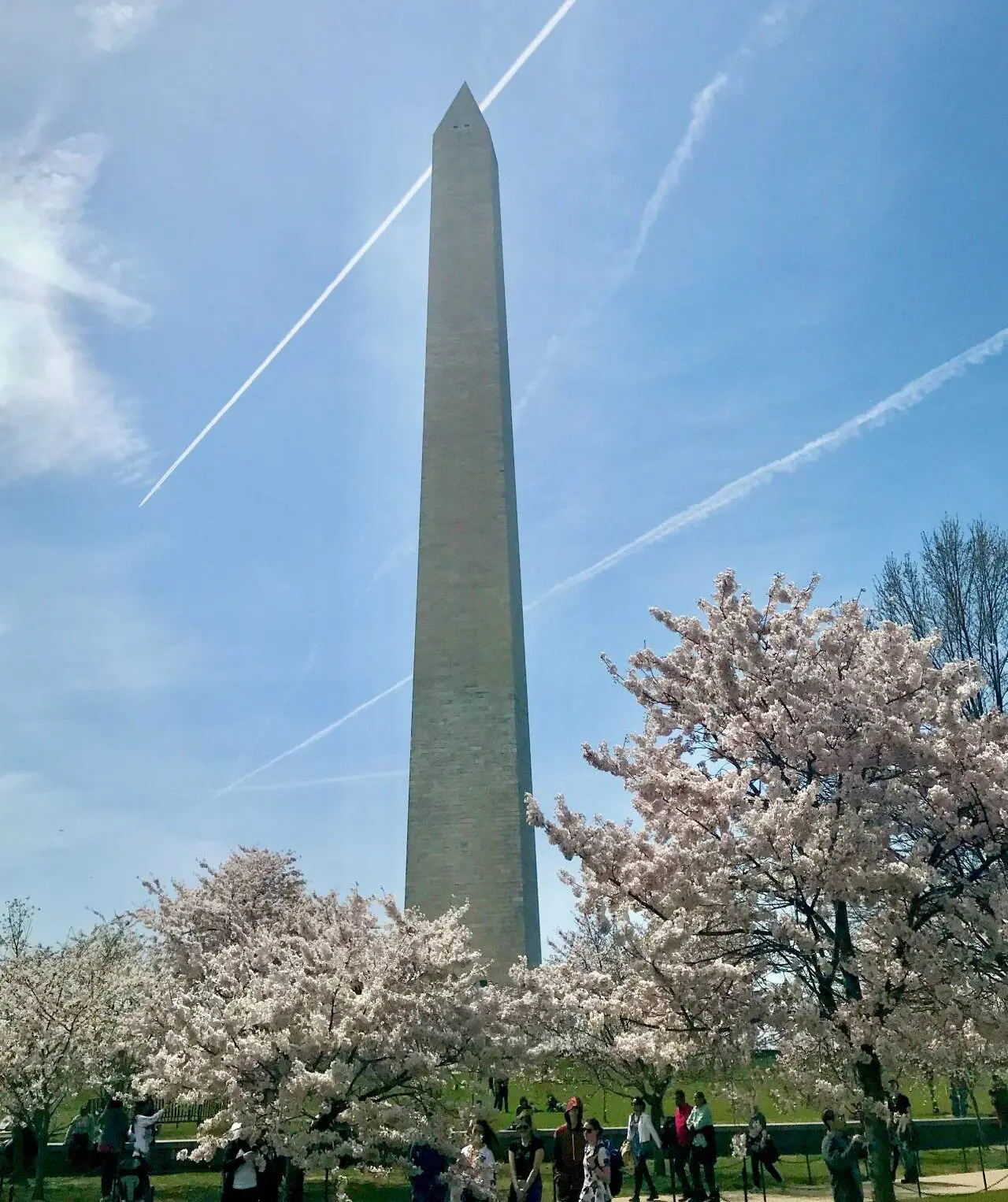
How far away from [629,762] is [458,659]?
16360 millimetres

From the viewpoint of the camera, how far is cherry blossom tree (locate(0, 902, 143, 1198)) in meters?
15.7

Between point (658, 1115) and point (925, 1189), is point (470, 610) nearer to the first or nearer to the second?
point (658, 1115)

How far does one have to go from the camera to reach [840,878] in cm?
966

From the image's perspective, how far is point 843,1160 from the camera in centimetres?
1058

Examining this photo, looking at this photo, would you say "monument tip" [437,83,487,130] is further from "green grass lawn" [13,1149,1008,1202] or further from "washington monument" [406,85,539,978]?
"green grass lawn" [13,1149,1008,1202]

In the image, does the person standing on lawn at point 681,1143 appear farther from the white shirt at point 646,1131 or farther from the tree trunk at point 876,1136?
the tree trunk at point 876,1136

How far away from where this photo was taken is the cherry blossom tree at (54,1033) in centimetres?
1570

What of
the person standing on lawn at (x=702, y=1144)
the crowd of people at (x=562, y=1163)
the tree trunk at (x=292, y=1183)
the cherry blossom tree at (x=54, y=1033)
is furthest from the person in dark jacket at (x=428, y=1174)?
the cherry blossom tree at (x=54, y=1033)

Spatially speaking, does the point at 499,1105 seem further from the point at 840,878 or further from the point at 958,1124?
the point at 840,878

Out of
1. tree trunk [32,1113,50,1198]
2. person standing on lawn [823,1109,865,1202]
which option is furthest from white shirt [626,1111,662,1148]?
tree trunk [32,1113,50,1198]

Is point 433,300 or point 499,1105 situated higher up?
point 433,300

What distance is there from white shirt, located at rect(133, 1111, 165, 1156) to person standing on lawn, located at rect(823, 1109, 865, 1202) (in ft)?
24.5

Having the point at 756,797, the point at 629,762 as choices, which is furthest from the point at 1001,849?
the point at 629,762

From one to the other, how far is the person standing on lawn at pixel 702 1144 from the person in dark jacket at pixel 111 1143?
7.39 m
